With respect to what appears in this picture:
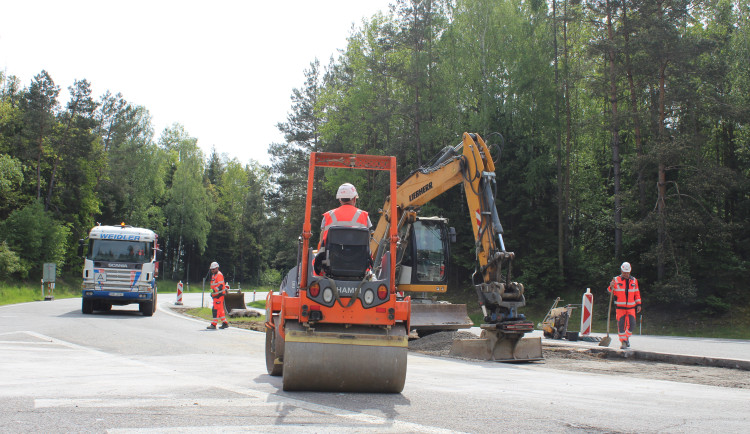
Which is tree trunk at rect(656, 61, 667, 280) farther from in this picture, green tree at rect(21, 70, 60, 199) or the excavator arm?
green tree at rect(21, 70, 60, 199)

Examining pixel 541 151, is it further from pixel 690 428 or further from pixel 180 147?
pixel 180 147

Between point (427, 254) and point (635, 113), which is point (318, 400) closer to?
point (427, 254)

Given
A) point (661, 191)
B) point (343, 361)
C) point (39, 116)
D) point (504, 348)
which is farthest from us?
point (39, 116)

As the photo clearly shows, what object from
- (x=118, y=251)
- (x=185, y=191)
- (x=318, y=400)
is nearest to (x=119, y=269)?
(x=118, y=251)

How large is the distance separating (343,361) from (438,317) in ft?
31.0

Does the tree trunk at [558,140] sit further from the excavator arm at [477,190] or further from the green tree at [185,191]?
the green tree at [185,191]

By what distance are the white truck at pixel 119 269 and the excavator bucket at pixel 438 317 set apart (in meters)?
10.6

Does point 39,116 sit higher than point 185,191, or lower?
higher

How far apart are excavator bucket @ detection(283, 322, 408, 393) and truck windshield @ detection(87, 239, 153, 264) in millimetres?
16545

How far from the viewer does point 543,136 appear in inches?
1329

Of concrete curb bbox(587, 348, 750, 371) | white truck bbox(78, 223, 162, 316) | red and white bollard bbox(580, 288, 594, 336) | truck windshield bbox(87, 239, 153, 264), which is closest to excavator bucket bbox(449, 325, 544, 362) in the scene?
concrete curb bbox(587, 348, 750, 371)

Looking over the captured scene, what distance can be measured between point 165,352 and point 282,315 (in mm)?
5563

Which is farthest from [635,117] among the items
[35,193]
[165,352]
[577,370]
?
[35,193]

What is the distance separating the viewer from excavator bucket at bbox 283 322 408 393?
251 inches
